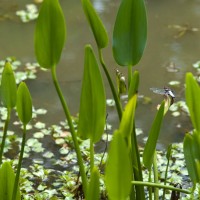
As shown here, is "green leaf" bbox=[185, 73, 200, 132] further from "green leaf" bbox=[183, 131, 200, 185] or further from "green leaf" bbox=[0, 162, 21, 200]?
"green leaf" bbox=[0, 162, 21, 200]

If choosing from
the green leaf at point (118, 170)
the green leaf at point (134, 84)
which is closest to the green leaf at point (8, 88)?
the green leaf at point (134, 84)

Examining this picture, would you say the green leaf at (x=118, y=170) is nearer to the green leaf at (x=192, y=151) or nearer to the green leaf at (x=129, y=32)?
the green leaf at (x=192, y=151)

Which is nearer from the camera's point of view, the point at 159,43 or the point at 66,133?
the point at 66,133

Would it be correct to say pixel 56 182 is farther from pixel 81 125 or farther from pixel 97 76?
pixel 97 76

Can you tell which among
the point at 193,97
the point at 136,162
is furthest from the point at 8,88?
the point at 193,97

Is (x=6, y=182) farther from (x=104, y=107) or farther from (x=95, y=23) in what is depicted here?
(x=95, y=23)

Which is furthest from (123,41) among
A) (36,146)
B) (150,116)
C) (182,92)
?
(182,92)
